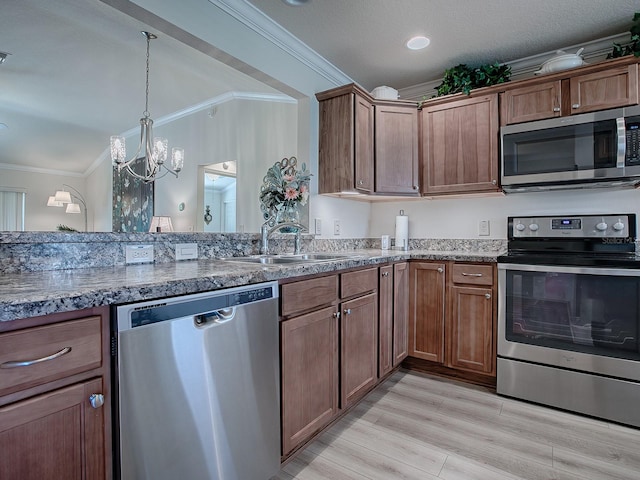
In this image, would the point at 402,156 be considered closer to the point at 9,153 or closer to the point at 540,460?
the point at 540,460

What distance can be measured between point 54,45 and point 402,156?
290 centimetres

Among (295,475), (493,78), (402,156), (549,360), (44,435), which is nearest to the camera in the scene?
(44,435)

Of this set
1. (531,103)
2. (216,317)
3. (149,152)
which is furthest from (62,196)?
(531,103)

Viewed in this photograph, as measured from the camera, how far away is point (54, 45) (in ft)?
8.63

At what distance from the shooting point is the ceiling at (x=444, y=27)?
6.67ft

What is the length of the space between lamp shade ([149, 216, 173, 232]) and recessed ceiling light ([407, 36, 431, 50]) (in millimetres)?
3503

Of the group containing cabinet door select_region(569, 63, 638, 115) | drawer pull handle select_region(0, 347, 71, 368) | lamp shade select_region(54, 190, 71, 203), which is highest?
cabinet door select_region(569, 63, 638, 115)

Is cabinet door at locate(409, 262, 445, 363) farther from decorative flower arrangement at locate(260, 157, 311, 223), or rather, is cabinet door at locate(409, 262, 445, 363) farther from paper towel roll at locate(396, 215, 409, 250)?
decorative flower arrangement at locate(260, 157, 311, 223)

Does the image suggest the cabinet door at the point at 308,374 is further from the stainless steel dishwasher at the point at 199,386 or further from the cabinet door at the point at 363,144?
the cabinet door at the point at 363,144

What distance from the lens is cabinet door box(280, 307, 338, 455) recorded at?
146 centimetres

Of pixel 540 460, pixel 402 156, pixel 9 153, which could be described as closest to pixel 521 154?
pixel 402 156

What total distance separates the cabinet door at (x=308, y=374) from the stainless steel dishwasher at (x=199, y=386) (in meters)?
0.08

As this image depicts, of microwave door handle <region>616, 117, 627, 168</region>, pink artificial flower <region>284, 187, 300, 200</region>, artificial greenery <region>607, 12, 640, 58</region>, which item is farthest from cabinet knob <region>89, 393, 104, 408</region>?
artificial greenery <region>607, 12, 640, 58</region>

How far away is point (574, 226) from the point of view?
2408mm
